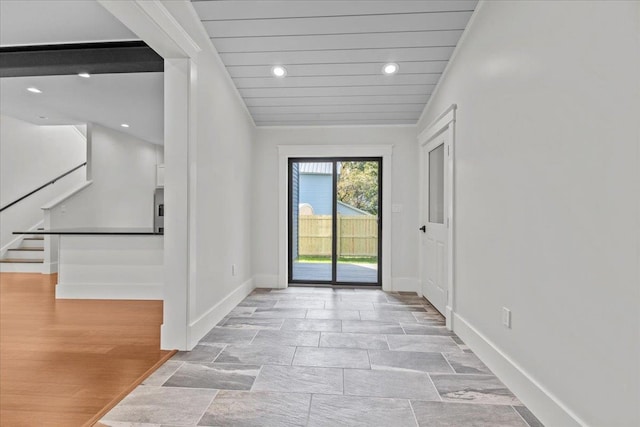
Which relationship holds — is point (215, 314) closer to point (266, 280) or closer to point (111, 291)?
point (266, 280)

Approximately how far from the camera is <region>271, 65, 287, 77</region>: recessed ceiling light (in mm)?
3367

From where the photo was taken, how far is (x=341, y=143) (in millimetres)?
4555

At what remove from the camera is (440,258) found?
355cm

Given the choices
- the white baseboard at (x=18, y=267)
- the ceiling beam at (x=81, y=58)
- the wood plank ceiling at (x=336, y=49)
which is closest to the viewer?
the wood plank ceiling at (x=336, y=49)

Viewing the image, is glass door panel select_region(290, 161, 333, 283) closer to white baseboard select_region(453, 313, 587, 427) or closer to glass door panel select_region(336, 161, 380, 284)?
glass door panel select_region(336, 161, 380, 284)

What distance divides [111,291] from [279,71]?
3196mm

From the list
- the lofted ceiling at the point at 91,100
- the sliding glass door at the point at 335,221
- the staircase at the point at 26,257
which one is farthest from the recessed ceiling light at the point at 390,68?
the staircase at the point at 26,257

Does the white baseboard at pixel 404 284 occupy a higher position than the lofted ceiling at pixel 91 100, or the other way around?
the lofted ceiling at pixel 91 100

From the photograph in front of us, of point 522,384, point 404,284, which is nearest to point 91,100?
point 404,284

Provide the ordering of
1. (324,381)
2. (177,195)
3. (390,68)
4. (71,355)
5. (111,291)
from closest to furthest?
(324,381) → (71,355) → (177,195) → (390,68) → (111,291)

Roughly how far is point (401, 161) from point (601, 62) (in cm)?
315

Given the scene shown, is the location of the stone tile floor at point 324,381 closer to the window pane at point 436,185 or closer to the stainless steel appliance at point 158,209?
the window pane at point 436,185

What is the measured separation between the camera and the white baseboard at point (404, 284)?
14.8ft

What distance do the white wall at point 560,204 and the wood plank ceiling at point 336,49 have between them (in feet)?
1.69
